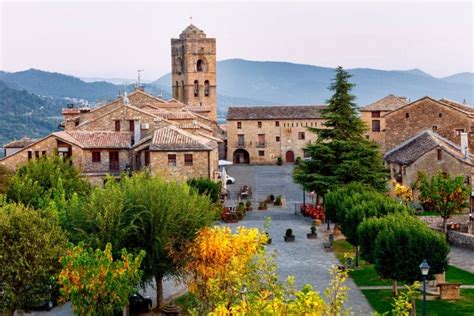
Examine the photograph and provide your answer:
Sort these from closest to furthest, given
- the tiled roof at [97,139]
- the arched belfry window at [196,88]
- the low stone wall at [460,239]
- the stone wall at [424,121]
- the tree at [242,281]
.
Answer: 1. the tree at [242,281]
2. the low stone wall at [460,239]
3. the tiled roof at [97,139]
4. the stone wall at [424,121]
5. the arched belfry window at [196,88]

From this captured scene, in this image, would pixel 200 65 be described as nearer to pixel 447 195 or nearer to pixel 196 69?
pixel 196 69

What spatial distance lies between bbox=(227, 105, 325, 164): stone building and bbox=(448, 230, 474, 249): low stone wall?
168 ft

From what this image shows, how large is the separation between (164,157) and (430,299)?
27.0m

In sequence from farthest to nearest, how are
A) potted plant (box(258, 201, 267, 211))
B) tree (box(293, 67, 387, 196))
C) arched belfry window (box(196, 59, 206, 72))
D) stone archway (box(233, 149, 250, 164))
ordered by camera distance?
1. arched belfry window (box(196, 59, 206, 72))
2. stone archway (box(233, 149, 250, 164))
3. potted plant (box(258, 201, 267, 211))
4. tree (box(293, 67, 387, 196))

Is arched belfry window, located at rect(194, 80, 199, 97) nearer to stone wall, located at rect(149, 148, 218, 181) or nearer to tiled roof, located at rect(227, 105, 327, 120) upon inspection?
tiled roof, located at rect(227, 105, 327, 120)

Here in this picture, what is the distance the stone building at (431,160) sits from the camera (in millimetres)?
54656

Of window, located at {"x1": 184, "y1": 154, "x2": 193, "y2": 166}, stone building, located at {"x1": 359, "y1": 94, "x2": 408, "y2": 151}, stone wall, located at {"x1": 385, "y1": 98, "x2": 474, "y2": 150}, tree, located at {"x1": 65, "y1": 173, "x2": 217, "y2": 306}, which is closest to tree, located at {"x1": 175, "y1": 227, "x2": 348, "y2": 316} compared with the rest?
tree, located at {"x1": 65, "y1": 173, "x2": 217, "y2": 306}

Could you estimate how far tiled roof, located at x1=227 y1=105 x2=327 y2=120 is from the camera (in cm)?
9506

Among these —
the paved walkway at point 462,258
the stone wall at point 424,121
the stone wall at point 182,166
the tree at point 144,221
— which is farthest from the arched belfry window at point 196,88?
the tree at point 144,221

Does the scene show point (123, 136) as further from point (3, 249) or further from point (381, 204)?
point (3, 249)

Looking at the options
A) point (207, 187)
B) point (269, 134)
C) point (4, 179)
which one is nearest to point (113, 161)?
point (207, 187)

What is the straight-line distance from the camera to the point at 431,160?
55.6 metres

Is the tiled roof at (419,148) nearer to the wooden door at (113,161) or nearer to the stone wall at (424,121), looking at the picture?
the stone wall at (424,121)

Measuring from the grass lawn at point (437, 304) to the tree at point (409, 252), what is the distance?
3.56 ft
